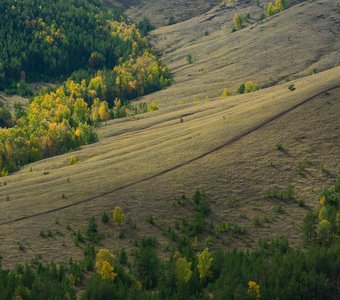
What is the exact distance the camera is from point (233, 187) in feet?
374

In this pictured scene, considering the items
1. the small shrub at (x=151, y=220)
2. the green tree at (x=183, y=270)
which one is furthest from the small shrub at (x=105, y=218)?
the green tree at (x=183, y=270)

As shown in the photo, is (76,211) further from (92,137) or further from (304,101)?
(92,137)

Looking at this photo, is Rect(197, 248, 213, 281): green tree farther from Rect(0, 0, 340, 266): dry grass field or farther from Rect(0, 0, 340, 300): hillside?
Rect(0, 0, 340, 266): dry grass field

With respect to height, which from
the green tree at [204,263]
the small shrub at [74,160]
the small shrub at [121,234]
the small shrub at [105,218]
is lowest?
the green tree at [204,263]

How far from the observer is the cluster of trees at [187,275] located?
3083 inches

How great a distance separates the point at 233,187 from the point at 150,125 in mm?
75765

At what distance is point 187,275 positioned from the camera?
8275cm

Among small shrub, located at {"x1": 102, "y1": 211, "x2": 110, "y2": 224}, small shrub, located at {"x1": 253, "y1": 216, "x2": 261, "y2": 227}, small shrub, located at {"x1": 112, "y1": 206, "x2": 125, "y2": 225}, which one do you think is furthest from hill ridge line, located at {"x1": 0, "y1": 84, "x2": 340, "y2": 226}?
small shrub, located at {"x1": 253, "y1": 216, "x2": 261, "y2": 227}

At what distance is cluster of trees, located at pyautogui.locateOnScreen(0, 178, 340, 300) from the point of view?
3083 inches

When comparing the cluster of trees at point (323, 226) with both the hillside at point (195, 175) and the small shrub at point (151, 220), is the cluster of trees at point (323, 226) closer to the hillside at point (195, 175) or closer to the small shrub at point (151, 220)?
the hillside at point (195, 175)

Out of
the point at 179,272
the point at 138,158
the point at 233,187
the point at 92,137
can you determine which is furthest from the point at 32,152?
the point at 179,272

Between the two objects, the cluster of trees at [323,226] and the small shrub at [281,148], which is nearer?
the cluster of trees at [323,226]

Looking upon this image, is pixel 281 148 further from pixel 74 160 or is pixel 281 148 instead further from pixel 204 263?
pixel 74 160

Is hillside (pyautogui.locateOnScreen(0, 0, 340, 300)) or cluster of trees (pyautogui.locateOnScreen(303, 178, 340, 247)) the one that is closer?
hillside (pyautogui.locateOnScreen(0, 0, 340, 300))
